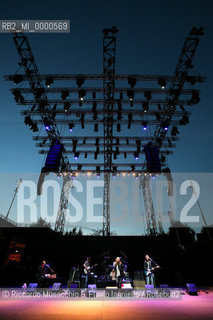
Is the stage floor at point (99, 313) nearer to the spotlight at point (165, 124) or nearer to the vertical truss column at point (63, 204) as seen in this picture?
the spotlight at point (165, 124)

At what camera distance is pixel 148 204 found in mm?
19031

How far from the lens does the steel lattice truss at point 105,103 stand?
970 cm

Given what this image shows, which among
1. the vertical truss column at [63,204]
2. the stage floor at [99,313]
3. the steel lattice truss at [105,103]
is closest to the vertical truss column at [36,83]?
the steel lattice truss at [105,103]

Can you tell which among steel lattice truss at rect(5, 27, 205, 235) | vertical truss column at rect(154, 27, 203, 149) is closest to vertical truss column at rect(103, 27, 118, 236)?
steel lattice truss at rect(5, 27, 205, 235)

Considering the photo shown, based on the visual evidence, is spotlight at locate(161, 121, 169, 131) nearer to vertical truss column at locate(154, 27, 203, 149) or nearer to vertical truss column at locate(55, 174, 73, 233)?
vertical truss column at locate(154, 27, 203, 149)

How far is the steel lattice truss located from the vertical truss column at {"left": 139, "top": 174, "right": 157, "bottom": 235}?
12.1ft

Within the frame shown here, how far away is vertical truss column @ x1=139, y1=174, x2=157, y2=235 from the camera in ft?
59.7

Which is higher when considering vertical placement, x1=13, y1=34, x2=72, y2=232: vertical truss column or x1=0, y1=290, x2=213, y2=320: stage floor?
x1=13, y1=34, x2=72, y2=232: vertical truss column

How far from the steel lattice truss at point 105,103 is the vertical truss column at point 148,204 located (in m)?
3.68

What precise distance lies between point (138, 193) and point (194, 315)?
1447 cm

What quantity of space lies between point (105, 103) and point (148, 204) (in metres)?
11.3

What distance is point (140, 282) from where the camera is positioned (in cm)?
796

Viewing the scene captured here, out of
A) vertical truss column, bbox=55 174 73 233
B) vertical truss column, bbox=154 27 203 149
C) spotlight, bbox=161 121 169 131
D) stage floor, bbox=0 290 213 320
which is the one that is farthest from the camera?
vertical truss column, bbox=55 174 73 233

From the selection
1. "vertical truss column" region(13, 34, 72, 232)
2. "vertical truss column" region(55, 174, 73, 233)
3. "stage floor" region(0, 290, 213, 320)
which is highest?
"vertical truss column" region(13, 34, 72, 232)
